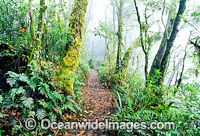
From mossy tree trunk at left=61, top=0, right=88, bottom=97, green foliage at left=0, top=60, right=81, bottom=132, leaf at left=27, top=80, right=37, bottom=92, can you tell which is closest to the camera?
green foliage at left=0, top=60, right=81, bottom=132

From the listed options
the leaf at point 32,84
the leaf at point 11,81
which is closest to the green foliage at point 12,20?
the leaf at point 11,81

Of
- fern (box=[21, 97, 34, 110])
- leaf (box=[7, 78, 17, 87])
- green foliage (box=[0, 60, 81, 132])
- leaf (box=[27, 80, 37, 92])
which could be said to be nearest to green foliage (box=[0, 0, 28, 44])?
green foliage (box=[0, 60, 81, 132])

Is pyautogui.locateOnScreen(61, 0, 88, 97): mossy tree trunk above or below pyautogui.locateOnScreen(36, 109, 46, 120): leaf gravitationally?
above

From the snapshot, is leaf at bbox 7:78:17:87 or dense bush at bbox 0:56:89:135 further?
leaf at bbox 7:78:17:87

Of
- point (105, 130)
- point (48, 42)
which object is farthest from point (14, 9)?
point (105, 130)

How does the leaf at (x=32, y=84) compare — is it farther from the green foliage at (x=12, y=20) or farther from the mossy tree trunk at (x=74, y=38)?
the green foliage at (x=12, y=20)

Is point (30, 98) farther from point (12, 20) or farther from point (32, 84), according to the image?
point (12, 20)

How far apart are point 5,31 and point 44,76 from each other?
2.15 m

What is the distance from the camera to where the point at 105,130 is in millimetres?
3092

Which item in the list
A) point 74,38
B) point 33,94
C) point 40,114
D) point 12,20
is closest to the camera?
point 40,114

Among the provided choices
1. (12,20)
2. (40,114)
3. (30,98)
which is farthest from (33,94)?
(12,20)

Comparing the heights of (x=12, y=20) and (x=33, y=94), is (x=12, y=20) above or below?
above

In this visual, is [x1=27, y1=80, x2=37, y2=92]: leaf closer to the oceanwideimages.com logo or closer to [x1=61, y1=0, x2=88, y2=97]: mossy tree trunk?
the oceanwideimages.com logo

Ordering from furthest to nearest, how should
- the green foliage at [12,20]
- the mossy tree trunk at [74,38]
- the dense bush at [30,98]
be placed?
the mossy tree trunk at [74,38] → the green foliage at [12,20] → the dense bush at [30,98]
